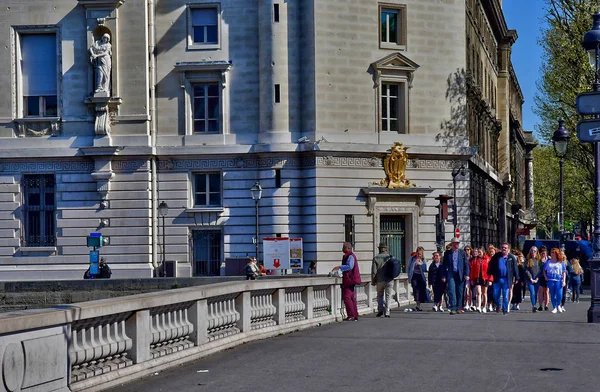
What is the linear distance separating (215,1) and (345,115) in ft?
23.9

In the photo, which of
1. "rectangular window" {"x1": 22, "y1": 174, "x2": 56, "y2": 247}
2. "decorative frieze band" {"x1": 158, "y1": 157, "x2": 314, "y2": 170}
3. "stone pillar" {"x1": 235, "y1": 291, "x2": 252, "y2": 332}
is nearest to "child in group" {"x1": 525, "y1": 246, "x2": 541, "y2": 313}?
"stone pillar" {"x1": 235, "y1": 291, "x2": 252, "y2": 332}

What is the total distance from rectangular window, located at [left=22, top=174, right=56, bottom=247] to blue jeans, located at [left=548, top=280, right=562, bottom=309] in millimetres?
26552

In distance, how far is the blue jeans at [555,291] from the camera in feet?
109

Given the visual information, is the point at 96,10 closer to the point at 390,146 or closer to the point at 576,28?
the point at 390,146

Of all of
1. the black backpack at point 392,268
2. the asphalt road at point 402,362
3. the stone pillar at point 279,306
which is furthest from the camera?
the black backpack at point 392,268

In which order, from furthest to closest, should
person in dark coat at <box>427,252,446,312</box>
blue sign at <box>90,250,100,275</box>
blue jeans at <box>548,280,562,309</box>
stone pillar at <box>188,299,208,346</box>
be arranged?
1. blue sign at <box>90,250,100,275</box>
2. person in dark coat at <box>427,252,446,312</box>
3. blue jeans at <box>548,280,562,309</box>
4. stone pillar at <box>188,299,208,346</box>

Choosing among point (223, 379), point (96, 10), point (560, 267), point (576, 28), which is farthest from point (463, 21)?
point (223, 379)

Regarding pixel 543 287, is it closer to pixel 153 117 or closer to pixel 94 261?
pixel 94 261

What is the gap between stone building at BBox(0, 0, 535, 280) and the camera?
5300cm

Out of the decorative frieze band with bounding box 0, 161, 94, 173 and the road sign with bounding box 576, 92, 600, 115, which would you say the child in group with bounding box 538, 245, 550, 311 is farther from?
the decorative frieze band with bounding box 0, 161, 94, 173

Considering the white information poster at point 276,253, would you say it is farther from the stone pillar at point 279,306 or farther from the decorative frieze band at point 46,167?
the stone pillar at point 279,306

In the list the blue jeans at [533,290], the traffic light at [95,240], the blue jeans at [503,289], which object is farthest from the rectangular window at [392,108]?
the blue jeans at [503,289]

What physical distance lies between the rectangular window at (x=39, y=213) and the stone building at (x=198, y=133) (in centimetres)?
6

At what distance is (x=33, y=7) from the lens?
53.9 m
